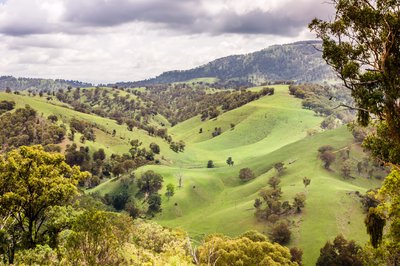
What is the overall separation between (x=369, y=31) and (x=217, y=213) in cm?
12020

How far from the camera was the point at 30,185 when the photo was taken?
33.1m

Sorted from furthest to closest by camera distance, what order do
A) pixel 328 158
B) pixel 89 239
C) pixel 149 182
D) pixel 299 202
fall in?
pixel 149 182 < pixel 328 158 < pixel 299 202 < pixel 89 239

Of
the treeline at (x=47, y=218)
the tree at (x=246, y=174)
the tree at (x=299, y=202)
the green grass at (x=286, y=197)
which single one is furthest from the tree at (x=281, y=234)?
the treeline at (x=47, y=218)

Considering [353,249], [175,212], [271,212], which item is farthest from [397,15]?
[175,212]

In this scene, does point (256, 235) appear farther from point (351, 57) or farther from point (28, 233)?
point (351, 57)

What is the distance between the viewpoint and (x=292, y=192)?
131750 millimetres

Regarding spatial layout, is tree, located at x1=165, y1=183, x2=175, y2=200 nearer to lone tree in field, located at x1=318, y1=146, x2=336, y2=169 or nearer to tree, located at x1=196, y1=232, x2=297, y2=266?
lone tree in field, located at x1=318, y1=146, x2=336, y2=169

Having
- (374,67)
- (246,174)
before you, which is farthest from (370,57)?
(246,174)

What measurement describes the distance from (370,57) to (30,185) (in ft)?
93.7

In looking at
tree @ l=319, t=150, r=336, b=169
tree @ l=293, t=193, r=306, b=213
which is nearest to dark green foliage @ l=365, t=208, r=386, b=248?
tree @ l=293, t=193, r=306, b=213

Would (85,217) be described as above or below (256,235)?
above

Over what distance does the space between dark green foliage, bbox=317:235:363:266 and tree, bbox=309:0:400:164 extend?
204 feet

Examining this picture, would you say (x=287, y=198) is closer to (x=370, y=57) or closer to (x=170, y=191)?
(x=170, y=191)

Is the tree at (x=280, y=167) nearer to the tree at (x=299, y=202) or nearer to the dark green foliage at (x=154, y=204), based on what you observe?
the tree at (x=299, y=202)
